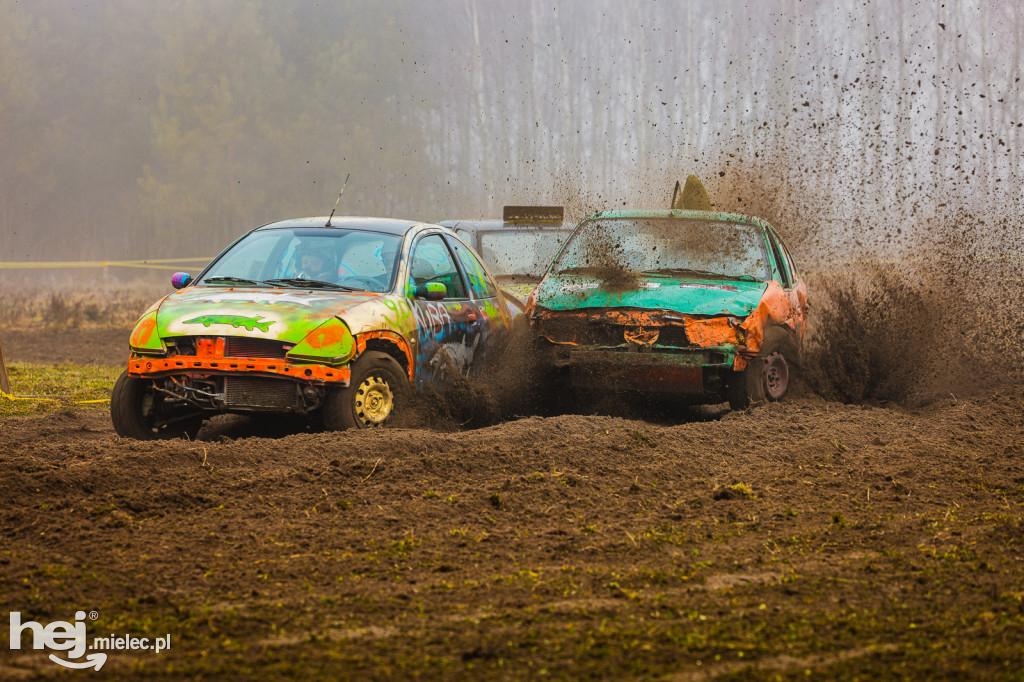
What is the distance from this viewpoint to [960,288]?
11422mm

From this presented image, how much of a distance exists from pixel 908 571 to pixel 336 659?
2589 mm

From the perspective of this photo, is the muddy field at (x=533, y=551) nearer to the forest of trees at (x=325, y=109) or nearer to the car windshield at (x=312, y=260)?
the car windshield at (x=312, y=260)

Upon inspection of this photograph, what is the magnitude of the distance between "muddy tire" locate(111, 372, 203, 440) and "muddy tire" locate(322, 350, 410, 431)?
47.3 inches

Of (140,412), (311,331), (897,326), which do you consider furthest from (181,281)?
(897,326)

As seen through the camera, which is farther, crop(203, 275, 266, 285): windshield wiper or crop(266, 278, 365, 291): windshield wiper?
crop(203, 275, 266, 285): windshield wiper

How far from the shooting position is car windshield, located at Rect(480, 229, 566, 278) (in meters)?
12.0

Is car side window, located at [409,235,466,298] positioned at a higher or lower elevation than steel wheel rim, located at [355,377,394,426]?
higher

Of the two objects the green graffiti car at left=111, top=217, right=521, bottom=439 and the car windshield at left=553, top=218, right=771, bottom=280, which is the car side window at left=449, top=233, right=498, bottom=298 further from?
the car windshield at left=553, top=218, right=771, bottom=280

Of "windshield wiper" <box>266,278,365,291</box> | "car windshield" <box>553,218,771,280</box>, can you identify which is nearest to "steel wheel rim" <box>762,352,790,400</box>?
"car windshield" <box>553,218,771,280</box>

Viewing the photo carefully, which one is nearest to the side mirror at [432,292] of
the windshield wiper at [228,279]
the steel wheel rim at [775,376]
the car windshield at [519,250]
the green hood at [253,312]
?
the green hood at [253,312]

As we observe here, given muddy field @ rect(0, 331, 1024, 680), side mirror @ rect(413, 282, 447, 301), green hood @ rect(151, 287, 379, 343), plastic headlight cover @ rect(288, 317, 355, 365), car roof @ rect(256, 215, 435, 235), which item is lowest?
muddy field @ rect(0, 331, 1024, 680)

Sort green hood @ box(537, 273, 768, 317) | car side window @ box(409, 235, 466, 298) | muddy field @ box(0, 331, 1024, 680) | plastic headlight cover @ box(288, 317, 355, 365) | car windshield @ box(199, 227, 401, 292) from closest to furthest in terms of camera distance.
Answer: muddy field @ box(0, 331, 1024, 680) < plastic headlight cover @ box(288, 317, 355, 365) < car windshield @ box(199, 227, 401, 292) < car side window @ box(409, 235, 466, 298) < green hood @ box(537, 273, 768, 317)

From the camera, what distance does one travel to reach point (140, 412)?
7.20m

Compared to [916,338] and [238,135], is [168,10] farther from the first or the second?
[916,338]
